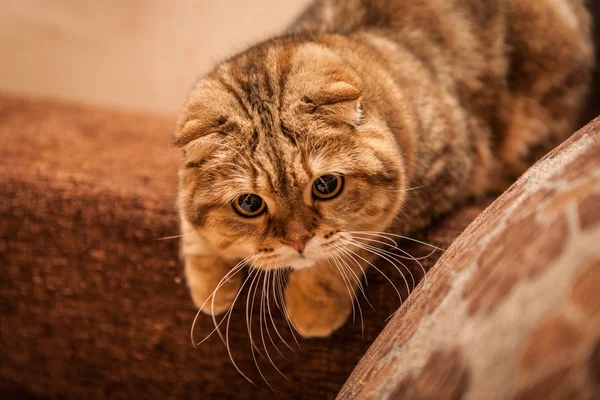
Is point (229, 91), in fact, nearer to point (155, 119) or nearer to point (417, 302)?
point (417, 302)

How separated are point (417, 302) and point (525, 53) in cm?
90

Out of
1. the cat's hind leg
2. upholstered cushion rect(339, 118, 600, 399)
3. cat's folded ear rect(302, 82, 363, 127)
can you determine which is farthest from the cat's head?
the cat's hind leg

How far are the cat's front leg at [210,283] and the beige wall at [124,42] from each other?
1.03m

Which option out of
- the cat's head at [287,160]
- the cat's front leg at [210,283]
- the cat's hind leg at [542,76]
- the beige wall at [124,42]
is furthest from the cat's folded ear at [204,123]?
the beige wall at [124,42]

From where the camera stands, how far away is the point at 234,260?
0.95m

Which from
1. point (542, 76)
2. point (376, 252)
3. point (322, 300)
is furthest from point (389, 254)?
point (542, 76)

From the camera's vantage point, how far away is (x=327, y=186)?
794mm

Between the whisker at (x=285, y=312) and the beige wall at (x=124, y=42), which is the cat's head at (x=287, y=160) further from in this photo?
the beige wall at (x=124, y=42)

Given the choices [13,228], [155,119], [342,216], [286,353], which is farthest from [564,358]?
[155,119]

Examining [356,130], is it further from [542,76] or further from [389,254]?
[542,76]

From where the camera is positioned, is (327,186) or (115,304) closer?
(327,186)

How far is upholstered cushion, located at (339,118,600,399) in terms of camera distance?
14.6 inches

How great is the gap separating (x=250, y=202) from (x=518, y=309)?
0.48 m

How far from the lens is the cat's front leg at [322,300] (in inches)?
34.1
